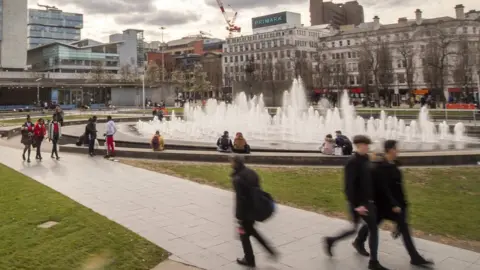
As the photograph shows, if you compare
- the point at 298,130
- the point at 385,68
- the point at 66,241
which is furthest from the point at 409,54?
the point at 66,241

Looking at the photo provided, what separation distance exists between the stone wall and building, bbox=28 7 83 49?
4974 inches

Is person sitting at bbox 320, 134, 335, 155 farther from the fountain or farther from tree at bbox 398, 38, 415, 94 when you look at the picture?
tree at bbox 398, 38, 415, 94

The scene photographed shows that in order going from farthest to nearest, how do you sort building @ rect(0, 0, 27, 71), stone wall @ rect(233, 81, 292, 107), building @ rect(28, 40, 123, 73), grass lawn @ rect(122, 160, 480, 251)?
building @ rect(28, 40, 123, 73) < building @ rect(0, 0, 27, 71) < stone wall @ rect(233, 81, 292, 107) < grass lawn @ rect(122, 160, 480, 251)

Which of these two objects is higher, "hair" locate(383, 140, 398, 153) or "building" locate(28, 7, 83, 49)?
"building" locate(28, 7, 83, 49)

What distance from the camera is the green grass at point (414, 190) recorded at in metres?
7.75

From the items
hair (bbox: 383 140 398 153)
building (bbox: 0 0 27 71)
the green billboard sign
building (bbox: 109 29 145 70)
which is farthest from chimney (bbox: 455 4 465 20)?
building (bbox: 0 0 27 71)

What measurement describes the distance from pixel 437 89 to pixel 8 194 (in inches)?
2535

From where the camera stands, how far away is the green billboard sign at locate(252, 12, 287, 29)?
10588cm

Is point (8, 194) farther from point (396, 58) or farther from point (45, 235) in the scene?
point (396, 58)

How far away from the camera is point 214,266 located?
5730 mm

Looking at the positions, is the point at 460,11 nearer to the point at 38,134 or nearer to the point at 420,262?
the point at 38,134

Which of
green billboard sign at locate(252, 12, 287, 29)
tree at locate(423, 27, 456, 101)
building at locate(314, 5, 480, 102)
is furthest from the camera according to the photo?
green billboard sign at locate(252, 12, 287, 29)

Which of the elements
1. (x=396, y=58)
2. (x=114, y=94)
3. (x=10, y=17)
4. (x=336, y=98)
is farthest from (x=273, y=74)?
(x=10, y=17)

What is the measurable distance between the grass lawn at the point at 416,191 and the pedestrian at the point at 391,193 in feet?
5.64
